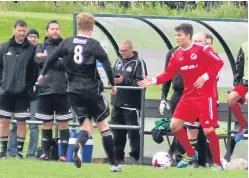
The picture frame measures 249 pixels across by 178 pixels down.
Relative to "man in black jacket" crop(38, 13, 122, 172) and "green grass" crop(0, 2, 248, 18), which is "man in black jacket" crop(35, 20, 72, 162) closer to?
"man in black jacket" crop(38, 13, 122, 172)

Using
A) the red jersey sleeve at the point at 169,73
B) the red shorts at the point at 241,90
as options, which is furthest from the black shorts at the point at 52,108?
the red shorts at the point at 241,90

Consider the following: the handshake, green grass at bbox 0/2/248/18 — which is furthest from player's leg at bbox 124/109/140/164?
green grass at bbox 0/2/248/18

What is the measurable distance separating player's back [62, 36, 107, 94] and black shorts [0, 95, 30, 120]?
2.48 metres

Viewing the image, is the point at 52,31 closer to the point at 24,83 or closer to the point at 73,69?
the point at 24,83

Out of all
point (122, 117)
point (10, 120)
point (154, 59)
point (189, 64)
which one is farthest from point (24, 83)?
point (154, 59)

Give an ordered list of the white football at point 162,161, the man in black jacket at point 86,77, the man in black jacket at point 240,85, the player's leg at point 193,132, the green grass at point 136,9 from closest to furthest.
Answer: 1. the man in black jacket at point 86,77
2. the white football at point 162,161
3. the man in black jacket at point 240,85
4. the player's leg at point 193,132
5. the green grass at point 136,9

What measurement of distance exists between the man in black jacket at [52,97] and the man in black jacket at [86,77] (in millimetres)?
1897

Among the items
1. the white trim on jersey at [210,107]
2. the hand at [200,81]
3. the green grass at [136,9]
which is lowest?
the white trim on jersey at [210,107]

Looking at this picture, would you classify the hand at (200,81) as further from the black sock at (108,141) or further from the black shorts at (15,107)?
the black shorts at (15,107)

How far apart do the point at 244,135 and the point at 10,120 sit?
392 centimetres

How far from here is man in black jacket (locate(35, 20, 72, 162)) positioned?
554 inches

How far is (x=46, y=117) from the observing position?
46.6 feet

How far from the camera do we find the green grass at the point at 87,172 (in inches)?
463

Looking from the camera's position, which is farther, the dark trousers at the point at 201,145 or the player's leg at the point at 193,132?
the dark trousers at the point at 201,145
